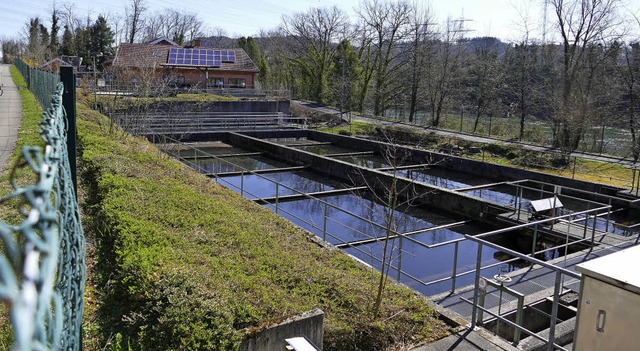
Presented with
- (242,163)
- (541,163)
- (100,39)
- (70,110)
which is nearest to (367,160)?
(242,163)

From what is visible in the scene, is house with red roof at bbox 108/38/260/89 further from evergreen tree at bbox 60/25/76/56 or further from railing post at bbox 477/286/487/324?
railing post at bbox 477/286/487/324

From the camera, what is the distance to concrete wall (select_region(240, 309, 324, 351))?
452cm

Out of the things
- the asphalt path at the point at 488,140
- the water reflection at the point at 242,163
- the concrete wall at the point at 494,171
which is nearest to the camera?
the concrete wall at the point at 494,171

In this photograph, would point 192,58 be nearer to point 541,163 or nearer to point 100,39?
point 100,39

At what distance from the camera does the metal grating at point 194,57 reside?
139 feet

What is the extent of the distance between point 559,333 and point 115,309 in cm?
530

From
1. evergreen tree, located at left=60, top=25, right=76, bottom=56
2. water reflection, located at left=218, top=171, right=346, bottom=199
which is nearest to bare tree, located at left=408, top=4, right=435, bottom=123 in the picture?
water reflection, located at left=218, top=171, right=346, bottom=199

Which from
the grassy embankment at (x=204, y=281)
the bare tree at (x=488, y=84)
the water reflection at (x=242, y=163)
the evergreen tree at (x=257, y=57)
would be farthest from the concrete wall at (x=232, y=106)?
the grassy embankment at (x=204, y=281)

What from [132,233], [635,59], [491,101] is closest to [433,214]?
[132,233]

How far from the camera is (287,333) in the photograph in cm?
471

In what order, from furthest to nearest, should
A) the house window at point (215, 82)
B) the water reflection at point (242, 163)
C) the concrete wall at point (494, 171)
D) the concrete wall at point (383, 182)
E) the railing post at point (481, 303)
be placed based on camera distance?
1. the house window at point (215, 82)
2. the water reflection at point (242, 163)
3. the concrete wall at point (494, 171)
4. the concrete wall at point (383, 182)
5. the railing post at point (481, 303)

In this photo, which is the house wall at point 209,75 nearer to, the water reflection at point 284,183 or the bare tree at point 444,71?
the bare tree at point 444,71

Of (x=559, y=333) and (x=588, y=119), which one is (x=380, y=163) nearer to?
(x=588, y=119)

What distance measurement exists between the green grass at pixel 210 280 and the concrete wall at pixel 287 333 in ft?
0.35
